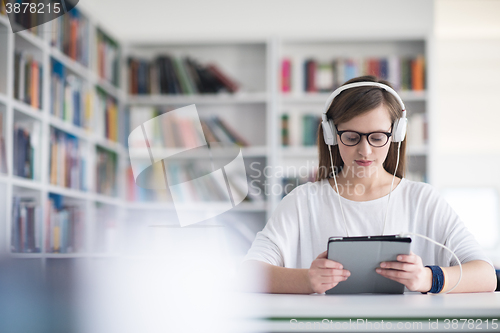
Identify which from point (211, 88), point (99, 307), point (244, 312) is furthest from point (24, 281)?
point (211, 88)

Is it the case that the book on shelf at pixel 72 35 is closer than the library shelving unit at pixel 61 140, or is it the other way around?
the library shelving unit at pixel 61 140

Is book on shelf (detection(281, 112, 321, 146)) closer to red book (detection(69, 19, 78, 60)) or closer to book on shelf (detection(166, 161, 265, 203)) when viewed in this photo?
book on shelf (detection(166, 161, 265, 203))

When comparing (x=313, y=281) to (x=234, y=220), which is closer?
(x=313, y=281)

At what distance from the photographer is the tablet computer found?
85cm

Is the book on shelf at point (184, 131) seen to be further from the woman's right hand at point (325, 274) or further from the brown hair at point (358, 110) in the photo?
the woman's right hand at point (325, 274)

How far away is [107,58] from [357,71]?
5.15ft

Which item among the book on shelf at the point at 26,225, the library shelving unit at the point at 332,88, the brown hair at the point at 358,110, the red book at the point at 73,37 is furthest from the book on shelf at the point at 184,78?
the brown hair at the point at 358,110

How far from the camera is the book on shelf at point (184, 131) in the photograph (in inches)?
128

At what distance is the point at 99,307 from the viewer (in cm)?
71

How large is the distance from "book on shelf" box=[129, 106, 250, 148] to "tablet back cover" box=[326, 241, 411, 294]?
2408 mm

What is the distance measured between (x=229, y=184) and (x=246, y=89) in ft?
2.16

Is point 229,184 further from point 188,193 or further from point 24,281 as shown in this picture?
point 24,281

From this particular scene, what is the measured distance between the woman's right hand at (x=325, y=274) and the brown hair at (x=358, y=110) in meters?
0.39

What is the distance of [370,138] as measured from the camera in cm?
113
